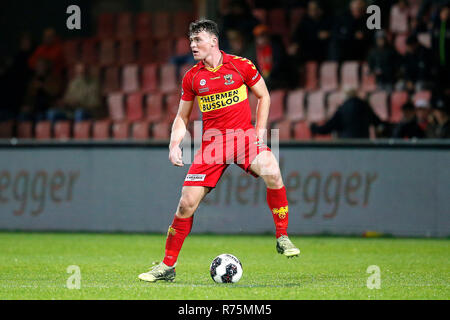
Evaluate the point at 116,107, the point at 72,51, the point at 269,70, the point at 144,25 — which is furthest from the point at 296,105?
the point at 72,51

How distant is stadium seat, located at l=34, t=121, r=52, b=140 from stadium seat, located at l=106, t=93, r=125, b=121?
4.62 feet

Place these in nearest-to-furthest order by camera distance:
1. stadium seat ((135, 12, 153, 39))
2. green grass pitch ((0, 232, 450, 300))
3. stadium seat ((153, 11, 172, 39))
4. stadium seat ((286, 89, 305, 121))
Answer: green grass pitch ((0, 232, 450, 300)) < stadium seat ((286, 89, 305, 121)) < stadium seat ((153, 11, 172, 39)) < stadium seat ((135, 12, 153, 39))

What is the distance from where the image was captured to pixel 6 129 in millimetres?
17234

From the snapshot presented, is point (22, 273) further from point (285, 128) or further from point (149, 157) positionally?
point (285, 128)

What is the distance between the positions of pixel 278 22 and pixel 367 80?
2.90m

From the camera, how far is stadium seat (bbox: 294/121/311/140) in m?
15.1

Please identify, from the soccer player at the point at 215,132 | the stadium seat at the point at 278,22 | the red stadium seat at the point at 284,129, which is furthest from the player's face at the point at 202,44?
the stadium seat at the point at 278,22

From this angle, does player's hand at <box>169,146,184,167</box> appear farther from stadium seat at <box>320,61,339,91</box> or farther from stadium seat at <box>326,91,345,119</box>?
stadium seat at <box>320,61,339,91</box>

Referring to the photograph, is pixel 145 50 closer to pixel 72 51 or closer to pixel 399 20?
pixel 72 51

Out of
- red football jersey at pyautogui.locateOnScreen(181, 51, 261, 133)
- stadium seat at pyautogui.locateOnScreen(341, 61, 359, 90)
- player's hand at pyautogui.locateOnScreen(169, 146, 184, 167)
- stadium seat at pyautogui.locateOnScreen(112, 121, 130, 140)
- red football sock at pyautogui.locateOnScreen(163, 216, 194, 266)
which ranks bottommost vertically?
red football sock at pyautogui.locateOnScreen(163, 216, 194, 266)

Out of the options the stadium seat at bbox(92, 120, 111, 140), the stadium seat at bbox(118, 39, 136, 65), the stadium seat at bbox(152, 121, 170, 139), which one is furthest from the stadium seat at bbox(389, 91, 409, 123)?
the stadium seat at bbox(118, 39, 136, 65)

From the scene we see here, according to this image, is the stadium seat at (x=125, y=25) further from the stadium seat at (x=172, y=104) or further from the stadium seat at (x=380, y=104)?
the stadium seat at (x=380, y=104)
